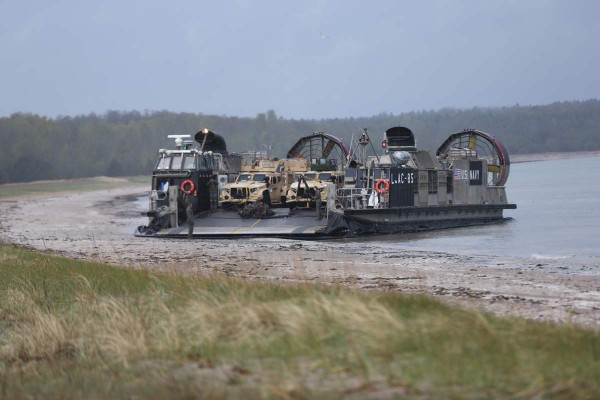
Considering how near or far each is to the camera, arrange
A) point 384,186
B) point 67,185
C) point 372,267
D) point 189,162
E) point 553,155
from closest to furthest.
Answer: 1. point 372,267
2. point 384,186
3. point 189,162
4. point 67,185
5. point 553,155

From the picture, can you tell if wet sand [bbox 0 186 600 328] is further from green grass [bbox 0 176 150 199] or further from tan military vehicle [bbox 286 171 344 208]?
green grass [bbox 0 176 150 199]

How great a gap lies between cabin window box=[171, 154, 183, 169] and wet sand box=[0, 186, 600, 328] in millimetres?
2839

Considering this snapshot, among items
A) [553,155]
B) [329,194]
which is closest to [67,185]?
[329,194]

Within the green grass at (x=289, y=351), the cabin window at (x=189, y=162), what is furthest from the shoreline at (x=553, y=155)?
the green grass at (x=289, y=351)

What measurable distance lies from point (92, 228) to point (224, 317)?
3286 centimetres

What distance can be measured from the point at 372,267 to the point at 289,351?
12.6 metres

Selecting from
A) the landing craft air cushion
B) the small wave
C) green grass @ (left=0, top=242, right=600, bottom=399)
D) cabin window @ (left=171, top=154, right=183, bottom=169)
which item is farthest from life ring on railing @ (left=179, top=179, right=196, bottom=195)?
green grass @ (left=0, top=242, right=600, bottom=399)

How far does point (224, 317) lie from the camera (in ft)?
29.9

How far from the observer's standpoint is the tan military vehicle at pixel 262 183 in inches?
1308

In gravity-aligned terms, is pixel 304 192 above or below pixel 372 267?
above

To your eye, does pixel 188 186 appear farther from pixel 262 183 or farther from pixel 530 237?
pixel 530 237

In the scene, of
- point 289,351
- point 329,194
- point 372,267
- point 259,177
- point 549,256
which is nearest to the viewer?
point 289,351

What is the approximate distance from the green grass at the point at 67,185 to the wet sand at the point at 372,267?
5317 cm

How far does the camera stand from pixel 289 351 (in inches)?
309
